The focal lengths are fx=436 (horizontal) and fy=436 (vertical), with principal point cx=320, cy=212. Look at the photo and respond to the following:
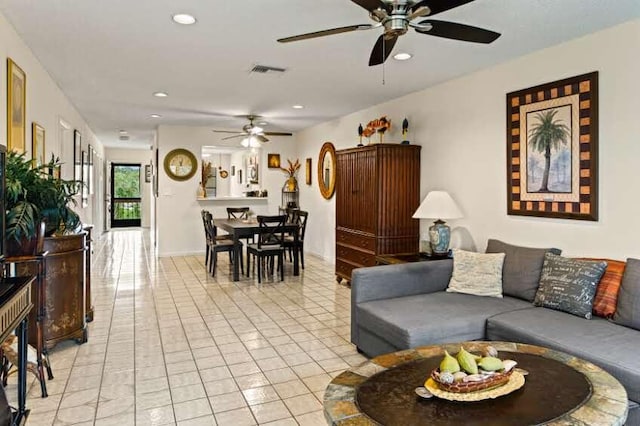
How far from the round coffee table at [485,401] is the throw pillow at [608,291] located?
3.15ft

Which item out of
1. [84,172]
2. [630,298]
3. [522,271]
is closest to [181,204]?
[84,172]

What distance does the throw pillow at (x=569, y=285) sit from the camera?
9.50 ft

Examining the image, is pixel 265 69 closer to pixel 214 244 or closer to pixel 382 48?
pixel 382 48

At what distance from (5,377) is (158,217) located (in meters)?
5.52

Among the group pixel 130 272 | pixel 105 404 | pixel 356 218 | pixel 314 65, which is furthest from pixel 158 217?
pixel 105 404

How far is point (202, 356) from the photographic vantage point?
3408 mm

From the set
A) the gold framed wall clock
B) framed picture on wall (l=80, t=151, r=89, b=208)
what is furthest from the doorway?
the gold framed wall clock

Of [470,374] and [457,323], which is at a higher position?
[470,374]

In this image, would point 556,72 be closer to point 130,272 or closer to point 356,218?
point 356,218

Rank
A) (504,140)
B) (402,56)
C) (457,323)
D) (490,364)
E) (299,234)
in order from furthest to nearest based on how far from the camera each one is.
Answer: (299,234), (504,140), (402,56), (457,323), (490,364)

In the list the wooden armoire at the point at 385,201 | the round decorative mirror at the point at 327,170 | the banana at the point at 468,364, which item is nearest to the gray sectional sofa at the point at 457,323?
the banana at the point at 468,364

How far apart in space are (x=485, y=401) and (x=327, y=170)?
6.12 metres

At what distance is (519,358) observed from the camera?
2.13 metres

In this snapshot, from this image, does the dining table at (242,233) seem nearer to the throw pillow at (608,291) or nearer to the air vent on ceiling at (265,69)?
the air vent on ceiling at (265,69)
